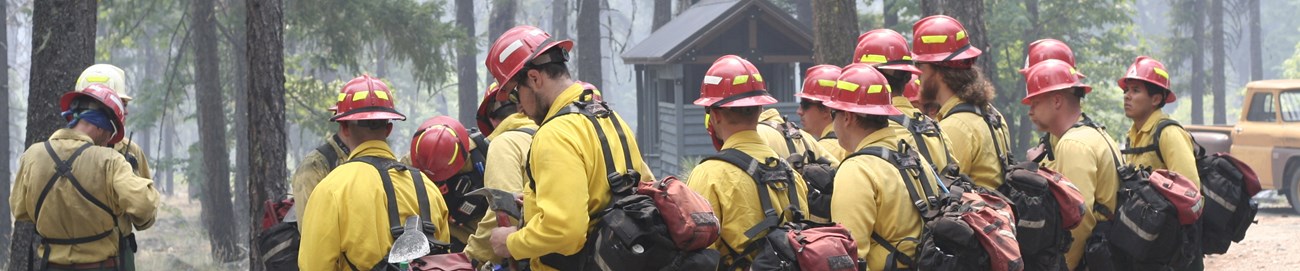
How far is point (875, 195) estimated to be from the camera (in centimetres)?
505

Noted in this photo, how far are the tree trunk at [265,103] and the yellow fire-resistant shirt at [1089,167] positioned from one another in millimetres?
6317

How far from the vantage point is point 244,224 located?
2555 centimetres

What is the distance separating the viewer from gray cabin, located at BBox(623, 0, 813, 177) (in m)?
22.1

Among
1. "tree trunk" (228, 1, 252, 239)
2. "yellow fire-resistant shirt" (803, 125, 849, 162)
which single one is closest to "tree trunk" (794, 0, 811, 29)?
"tree trunk" (228, 1, 252, 239)

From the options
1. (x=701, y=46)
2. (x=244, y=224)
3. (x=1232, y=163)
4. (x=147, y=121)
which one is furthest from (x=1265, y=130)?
(x=147, y=121)

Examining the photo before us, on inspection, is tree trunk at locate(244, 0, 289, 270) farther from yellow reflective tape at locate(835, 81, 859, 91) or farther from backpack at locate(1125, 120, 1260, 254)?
backpack at locate(1125, 120, 1260, 254)

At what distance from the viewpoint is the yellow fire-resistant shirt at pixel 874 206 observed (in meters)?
4.98

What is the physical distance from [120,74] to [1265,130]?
52.0 feet

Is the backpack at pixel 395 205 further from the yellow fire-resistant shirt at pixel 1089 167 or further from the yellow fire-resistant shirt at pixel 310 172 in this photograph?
the yellow fire-resistant shirt at pixel 1089 167

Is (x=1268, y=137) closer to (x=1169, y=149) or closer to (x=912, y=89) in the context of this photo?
(x=1169, y=149)

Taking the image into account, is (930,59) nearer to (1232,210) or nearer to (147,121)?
(1232,210)

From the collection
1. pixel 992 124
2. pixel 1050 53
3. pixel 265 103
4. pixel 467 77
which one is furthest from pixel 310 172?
pixel 467 77

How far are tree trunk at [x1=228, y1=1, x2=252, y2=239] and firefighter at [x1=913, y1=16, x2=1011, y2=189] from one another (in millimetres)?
14575

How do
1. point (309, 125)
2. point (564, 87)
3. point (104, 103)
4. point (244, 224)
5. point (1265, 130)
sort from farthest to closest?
1. point (244, 224)
2. point (309, 125)
3. point (1265, 130)
4. point (104, 103)
5. point (564, 87)
